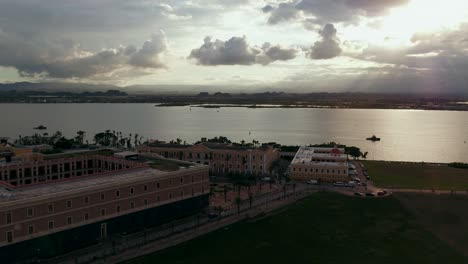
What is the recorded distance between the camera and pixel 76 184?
1259 inches

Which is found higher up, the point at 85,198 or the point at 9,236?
the point at 85,198

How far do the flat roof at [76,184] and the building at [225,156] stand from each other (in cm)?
2009

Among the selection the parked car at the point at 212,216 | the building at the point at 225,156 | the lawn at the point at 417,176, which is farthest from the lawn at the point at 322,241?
the building at the point at 225,156

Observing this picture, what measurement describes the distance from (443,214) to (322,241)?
1407cm

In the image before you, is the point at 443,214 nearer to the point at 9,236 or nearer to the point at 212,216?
the point at 212,216

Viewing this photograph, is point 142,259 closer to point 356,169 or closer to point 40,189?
point 40,189

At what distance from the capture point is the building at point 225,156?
56.5 metres

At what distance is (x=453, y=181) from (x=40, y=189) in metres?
47.9

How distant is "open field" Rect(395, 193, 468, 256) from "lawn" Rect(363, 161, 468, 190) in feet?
19.4

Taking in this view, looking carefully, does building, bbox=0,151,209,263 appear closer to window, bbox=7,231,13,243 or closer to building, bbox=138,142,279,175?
window, bbox=7,231,13,243

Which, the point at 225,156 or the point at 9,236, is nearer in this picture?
the point at 9,236

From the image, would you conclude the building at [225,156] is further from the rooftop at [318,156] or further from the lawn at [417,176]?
the lawn at [417,176]

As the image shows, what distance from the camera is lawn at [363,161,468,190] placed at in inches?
1919

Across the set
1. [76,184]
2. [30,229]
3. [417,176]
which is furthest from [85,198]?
[417,176]
